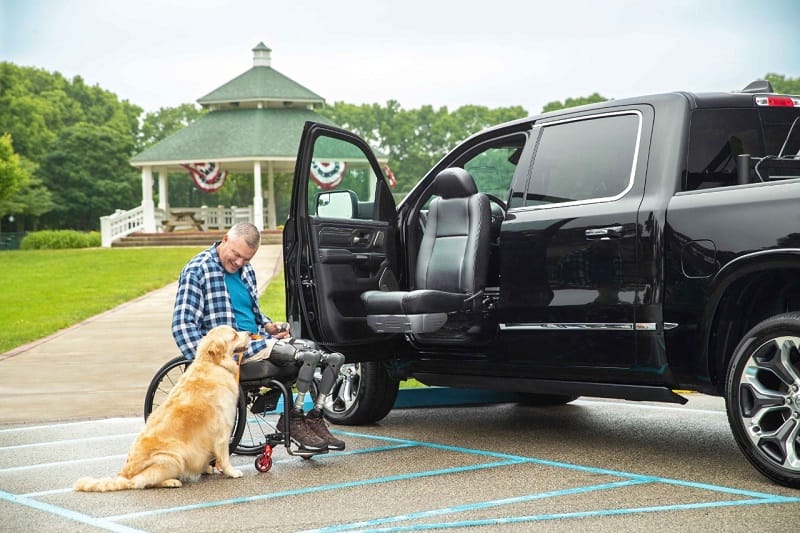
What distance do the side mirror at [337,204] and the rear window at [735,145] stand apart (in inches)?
101

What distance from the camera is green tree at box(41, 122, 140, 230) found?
235ft

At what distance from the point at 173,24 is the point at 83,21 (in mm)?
10048

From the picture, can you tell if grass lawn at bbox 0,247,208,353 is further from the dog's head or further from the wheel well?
the wheel well

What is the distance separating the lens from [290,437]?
699cm

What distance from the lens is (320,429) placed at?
23.5 ft

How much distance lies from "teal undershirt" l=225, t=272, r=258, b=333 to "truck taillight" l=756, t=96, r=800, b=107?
3.40 metres

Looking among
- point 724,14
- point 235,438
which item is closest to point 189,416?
point 235,438

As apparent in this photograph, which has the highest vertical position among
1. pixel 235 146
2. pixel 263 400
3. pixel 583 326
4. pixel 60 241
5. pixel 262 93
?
pixel 262 93

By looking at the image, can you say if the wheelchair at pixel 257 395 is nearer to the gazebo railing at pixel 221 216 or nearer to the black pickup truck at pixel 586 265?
the black pickup truck at pixel 586 265

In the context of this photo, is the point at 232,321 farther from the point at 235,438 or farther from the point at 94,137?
the point at 94,137

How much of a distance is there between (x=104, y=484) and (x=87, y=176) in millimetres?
68670

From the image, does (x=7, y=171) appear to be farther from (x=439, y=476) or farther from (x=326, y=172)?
(x=439, y=476)

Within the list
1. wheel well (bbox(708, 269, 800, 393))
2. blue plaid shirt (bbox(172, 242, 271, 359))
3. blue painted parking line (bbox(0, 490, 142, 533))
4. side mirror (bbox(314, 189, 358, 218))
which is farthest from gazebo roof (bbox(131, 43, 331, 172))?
wheel well (bbox(708, 269, 800, 393))

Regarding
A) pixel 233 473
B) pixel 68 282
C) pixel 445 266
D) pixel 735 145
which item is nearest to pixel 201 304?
pixel 233 473
